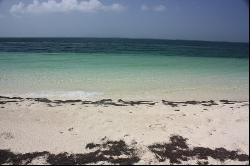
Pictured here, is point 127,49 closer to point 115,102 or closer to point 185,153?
point 115,102

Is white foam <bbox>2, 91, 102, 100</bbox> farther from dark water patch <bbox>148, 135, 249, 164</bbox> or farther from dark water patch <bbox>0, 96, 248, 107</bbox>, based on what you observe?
dark water patch <bbox>148, 135, 249, 164</bbox>

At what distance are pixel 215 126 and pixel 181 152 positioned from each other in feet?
5.48

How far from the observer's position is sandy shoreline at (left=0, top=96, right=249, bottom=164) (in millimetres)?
6273

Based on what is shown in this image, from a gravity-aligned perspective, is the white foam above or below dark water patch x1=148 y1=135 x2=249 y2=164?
above

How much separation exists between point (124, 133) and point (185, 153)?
175cm

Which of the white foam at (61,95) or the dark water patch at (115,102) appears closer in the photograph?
the dark water patch at (115,102)

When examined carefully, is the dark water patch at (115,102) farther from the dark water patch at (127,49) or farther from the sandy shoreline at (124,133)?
the dark water patch at (127,49)

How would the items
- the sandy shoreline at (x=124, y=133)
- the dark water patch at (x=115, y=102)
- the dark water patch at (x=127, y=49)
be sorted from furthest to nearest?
the dark water patch at (x=127, y=49) → the dark water patch at (x=115, y=102) → the sandy shoreline at (x=124, y=133)

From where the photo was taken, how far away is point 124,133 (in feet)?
24.8

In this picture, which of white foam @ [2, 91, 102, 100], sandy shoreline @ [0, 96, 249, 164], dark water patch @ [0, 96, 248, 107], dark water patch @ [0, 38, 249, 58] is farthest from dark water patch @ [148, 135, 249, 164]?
dark water patch @ [0, 38, 249, 58]

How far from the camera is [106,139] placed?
23.8 feet

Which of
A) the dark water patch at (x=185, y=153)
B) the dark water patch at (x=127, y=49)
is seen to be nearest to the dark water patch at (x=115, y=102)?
the dark water patch at (x=185, y=153)

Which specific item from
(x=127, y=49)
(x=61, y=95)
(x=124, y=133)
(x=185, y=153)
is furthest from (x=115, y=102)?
(x=127, y=49)

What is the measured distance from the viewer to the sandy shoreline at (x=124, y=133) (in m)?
6.27
